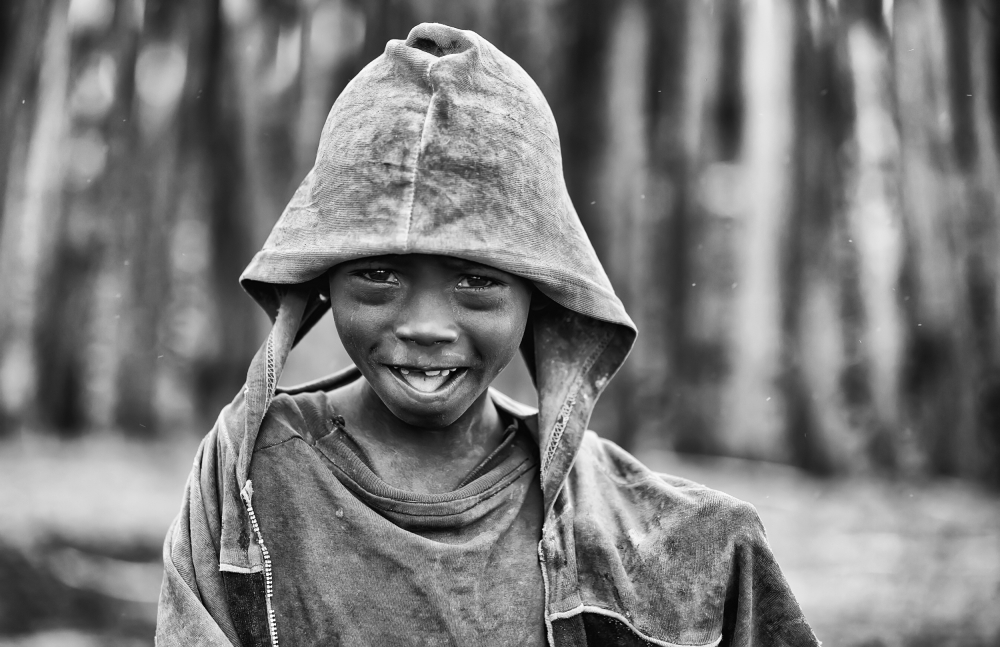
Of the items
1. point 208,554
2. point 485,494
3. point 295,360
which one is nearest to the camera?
point 208,554

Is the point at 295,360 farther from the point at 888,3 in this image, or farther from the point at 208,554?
the point at 888,3

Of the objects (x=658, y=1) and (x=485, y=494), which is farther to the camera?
(x=658, y=1)

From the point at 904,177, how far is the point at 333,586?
4012mm

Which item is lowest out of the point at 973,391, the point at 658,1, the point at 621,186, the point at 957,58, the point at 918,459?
the point at 918,459

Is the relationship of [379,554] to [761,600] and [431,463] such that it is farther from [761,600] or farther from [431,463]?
[761,600]

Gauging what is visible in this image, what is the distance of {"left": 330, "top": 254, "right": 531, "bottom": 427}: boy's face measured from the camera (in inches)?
65.8

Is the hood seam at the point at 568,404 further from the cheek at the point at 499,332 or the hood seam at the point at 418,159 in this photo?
the hood seam at the point at 418,159

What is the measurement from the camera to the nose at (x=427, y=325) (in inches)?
65.3

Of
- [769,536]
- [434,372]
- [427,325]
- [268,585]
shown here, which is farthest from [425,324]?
[769,536]

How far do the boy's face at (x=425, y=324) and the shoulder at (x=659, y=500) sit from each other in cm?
35

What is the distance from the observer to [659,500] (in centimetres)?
187

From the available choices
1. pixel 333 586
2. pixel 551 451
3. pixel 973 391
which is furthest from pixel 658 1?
pixel 333 586

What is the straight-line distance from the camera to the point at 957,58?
16.1 ft

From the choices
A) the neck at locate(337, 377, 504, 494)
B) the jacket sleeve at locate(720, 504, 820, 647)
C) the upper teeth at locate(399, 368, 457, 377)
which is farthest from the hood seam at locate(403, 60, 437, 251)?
the jacket sleeve at locate(720, 504, 820, 647)
